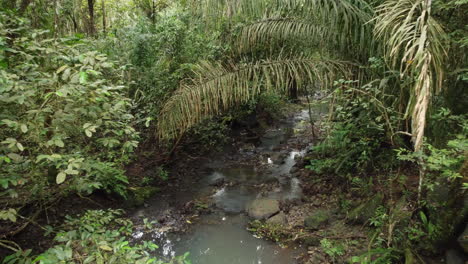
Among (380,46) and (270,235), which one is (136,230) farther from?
(380,46)

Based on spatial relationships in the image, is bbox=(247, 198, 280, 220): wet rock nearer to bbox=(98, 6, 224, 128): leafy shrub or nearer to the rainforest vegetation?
the rainforest vegetation

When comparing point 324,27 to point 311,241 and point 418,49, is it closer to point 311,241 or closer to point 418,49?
point 418,49

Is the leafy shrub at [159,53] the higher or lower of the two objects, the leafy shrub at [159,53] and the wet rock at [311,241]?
the higher

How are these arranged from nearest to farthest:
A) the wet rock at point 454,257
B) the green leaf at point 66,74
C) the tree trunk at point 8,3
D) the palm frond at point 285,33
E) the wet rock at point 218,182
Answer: the green leaf at point 66,74
the wet rock at point 454,257
the tree trunk at point 8,3
the palm frond at point 285,33
the wet rock at point 218,182

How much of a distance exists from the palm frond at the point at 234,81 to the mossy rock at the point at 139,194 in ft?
3.79

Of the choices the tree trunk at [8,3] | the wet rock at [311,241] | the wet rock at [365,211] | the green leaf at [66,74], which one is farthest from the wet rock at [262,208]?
the tree trunk at [8,3]

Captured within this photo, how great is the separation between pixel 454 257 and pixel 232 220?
2.46 metres

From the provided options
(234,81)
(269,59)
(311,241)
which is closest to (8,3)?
(234,81)

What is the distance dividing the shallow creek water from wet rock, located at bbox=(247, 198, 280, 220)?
0.37ft

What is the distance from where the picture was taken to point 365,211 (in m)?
3.59

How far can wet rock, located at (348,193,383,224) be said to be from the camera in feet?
11.5

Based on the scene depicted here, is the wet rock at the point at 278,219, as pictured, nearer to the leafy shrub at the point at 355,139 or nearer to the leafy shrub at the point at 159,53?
the leafy shrub at the point at 355,139

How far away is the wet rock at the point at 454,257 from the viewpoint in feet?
7.75

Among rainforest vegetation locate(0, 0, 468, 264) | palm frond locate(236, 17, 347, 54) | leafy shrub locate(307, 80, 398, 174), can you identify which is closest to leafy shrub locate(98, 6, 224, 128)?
rainforest vegetation locate(0, 0, 468, 264)
